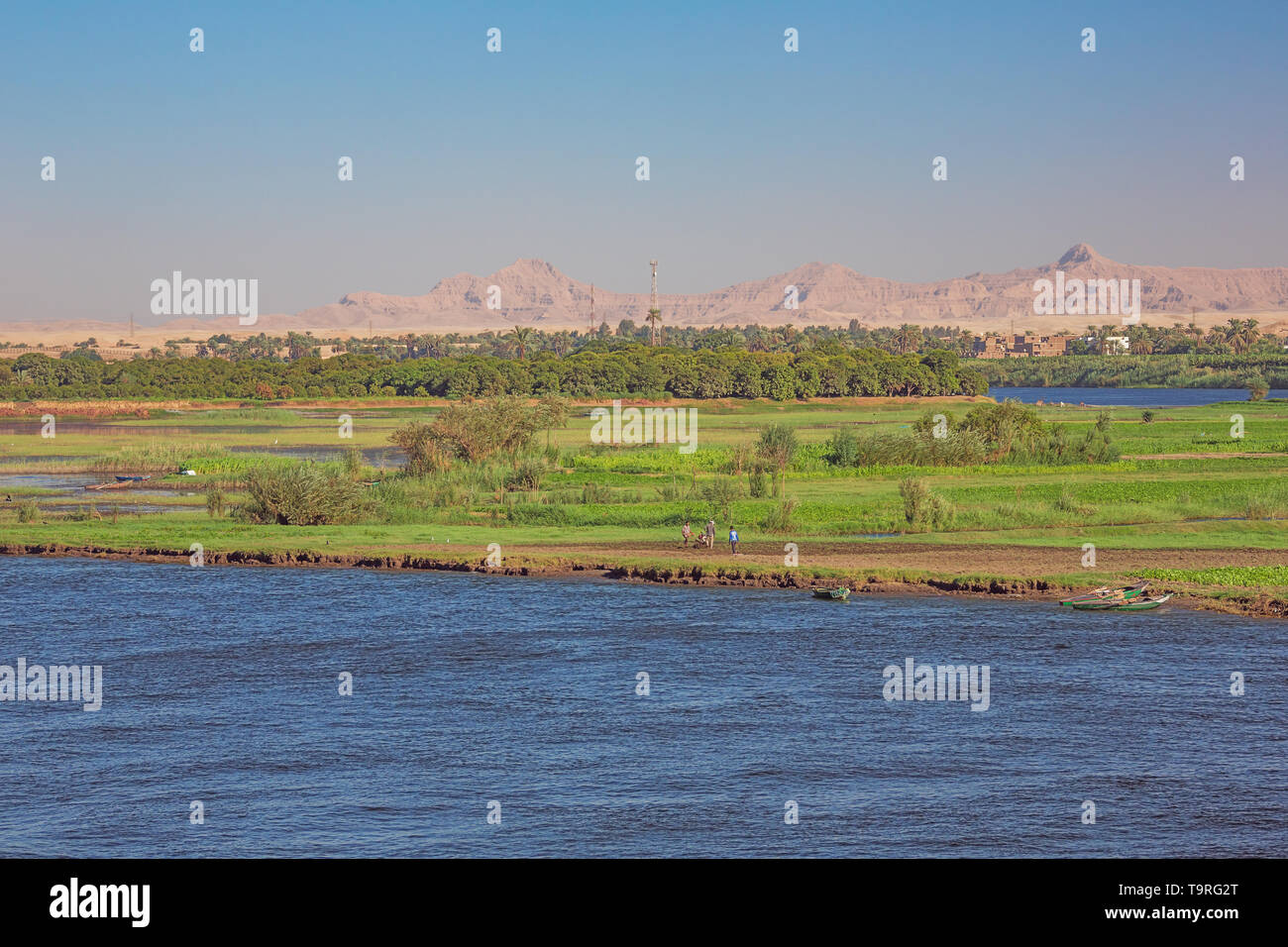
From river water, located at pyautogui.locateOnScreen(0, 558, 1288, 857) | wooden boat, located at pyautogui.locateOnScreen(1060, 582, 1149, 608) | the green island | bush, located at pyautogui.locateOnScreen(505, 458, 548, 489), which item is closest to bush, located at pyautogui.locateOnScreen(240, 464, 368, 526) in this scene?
the green island

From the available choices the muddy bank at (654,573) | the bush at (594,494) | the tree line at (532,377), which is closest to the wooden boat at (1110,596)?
the muddy bank at (654,573)

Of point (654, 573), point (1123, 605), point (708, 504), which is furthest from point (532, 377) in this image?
point (1123, 605)

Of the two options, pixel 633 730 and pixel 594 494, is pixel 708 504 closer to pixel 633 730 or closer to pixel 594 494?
pixel 594 494

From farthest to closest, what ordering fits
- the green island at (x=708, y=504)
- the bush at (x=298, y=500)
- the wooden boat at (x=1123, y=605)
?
the bush at (x=298, y=500) → the green island at (x=708, y=504) → the wooden boat at (x=1123, y=605)

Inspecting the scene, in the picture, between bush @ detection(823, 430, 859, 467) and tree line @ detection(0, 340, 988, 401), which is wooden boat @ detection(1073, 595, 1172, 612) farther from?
tree line @ detection(0, 340, 988, 401)

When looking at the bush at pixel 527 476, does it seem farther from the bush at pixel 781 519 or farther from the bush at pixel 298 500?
the bush at pixel 781 519
